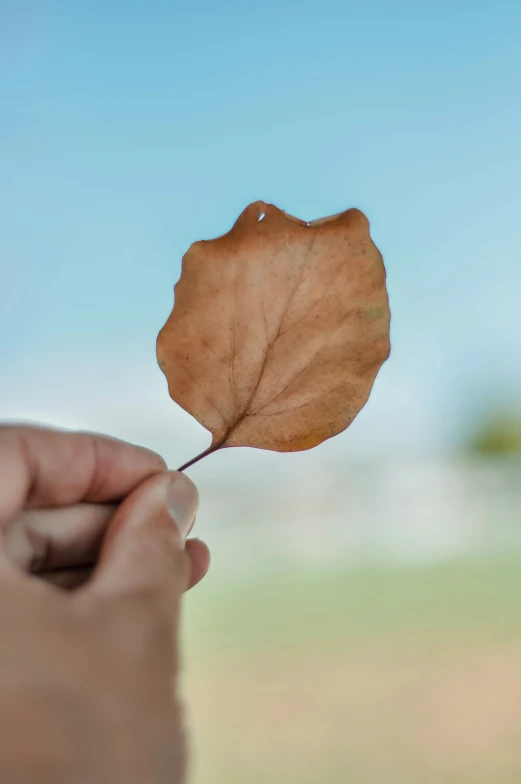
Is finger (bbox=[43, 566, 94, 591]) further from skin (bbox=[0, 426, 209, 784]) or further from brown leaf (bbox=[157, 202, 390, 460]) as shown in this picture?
brown leaf (bbox=[157, 202, 390, 460])

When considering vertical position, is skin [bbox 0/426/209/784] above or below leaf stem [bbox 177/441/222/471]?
below

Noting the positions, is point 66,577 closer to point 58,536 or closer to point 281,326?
point 58,536

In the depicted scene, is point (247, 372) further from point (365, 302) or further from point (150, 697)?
point (150, 697)

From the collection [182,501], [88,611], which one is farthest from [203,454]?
[88,611]

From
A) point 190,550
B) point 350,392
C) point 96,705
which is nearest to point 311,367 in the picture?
point 350,392

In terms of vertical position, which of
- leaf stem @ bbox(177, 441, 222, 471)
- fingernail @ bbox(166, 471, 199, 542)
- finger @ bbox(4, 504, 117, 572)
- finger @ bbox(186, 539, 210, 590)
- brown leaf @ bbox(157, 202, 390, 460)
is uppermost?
brown leaf @ bbox(157, 202, 390, 460)

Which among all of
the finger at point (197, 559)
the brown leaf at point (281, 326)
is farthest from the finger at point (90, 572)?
the brown leaf at point (281, 326)

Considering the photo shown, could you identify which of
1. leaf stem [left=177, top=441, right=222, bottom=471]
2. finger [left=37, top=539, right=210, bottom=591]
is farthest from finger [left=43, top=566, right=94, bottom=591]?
leaf stem [left=177, top=441, right=222, bottom=471]
